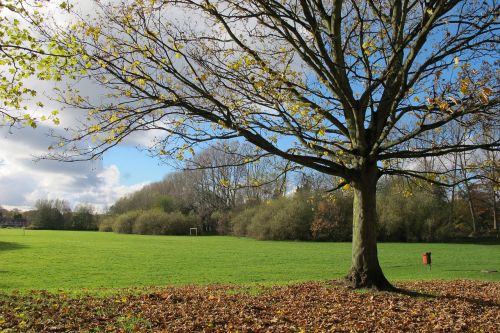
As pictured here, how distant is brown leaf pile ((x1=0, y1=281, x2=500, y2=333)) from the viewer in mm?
6730

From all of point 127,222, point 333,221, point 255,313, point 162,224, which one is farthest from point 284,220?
point 255,313

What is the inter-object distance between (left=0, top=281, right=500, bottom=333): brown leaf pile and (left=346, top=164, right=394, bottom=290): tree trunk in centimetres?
73

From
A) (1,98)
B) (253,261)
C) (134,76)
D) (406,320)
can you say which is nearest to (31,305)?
(1,98)

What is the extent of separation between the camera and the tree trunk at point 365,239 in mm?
11039

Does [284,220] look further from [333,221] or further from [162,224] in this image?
[162,224]

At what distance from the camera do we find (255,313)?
7801 mm

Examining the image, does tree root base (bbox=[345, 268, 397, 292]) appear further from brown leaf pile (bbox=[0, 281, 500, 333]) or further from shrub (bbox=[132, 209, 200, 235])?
shrub (bbox=[132, 209, 200, 235])

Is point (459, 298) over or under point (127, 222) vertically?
under

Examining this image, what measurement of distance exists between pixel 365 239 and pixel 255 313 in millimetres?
4445

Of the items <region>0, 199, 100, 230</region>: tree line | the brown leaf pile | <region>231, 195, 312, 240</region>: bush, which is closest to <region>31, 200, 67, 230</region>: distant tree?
<region>0, 199, 100, 230</region>: tree line

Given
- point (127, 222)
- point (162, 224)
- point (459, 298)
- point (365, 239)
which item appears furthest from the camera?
point (127, 222)

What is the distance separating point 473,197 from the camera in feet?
193

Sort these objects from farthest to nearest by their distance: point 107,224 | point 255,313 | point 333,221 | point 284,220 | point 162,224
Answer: point 107,224 < point 162,224 < point 284,220 < point 333,221 < point 255,313

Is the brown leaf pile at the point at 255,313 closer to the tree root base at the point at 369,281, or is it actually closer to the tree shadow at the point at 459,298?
the tree shadow at the point at 459,298
